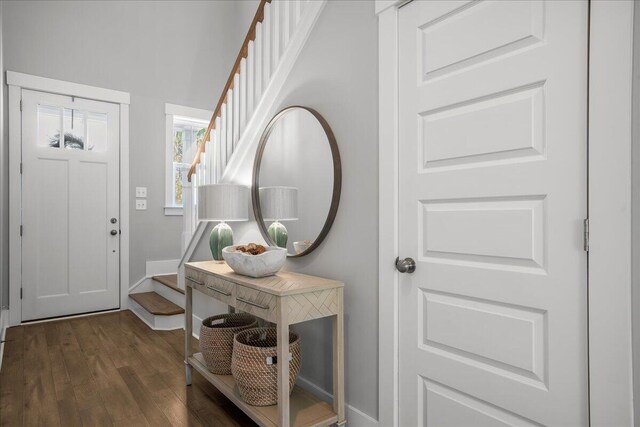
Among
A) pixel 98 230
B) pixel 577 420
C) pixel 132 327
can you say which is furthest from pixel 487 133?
pixel 98 230

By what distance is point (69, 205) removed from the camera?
3.82m

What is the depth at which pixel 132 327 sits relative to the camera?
138 inches

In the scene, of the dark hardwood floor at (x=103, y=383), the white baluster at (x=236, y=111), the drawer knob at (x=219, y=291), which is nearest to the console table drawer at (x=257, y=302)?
the drawer knob at (x=219, y=291)

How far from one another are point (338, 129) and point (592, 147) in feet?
3.65

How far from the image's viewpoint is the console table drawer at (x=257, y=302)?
163cm

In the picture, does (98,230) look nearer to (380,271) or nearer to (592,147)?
(380,271)

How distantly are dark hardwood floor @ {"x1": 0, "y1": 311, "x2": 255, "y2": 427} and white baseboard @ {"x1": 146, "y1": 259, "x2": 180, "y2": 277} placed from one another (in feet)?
3.26

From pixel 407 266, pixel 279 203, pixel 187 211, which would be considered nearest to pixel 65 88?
pixel 187 211

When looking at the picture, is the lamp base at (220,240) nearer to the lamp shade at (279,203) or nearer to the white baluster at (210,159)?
the lamp shade at (279,203)

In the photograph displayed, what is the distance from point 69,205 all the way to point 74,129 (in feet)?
2.53

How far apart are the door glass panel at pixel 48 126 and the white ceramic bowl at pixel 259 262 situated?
2934 mm

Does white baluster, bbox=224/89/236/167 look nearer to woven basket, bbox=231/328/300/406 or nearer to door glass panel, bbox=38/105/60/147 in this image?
woven basket, bbox=231/328/300/406

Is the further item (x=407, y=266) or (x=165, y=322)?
(x=165, y=322)

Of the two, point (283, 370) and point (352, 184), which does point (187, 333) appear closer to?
point (283, 370)
